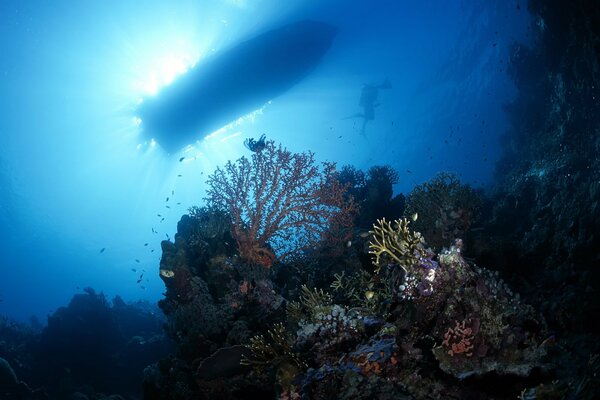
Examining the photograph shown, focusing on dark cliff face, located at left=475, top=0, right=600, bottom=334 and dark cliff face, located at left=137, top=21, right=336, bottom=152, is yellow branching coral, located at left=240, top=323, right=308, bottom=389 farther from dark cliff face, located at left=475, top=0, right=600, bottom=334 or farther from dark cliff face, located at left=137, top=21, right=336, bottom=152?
dark cliff face, located at left=137, top=21, right=336, bottom=152

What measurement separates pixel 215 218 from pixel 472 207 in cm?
752

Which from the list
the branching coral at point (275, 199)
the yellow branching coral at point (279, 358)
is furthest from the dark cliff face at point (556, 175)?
the yellow branching coral at point (279, 358)

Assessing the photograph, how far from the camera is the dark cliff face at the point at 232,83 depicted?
21219 millimetres

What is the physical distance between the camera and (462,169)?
100 meters

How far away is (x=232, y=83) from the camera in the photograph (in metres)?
22.1

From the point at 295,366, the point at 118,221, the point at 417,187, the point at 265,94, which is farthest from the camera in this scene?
the point at 118,221

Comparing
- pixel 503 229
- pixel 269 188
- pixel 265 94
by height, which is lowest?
pixel 503 229

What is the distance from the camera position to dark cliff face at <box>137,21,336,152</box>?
2122 cm

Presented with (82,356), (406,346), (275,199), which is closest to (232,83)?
(275,199)

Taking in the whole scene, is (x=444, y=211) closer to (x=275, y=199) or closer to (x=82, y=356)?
(x=275, y=199)

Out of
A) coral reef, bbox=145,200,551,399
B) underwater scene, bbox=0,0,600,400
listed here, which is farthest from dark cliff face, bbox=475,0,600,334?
coral reef, bbox=145,200,551,399

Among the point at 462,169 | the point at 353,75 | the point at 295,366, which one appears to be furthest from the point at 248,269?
the point at 462,169

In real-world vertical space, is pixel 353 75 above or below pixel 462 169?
below

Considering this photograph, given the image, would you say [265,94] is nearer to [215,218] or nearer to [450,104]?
[215,218]
